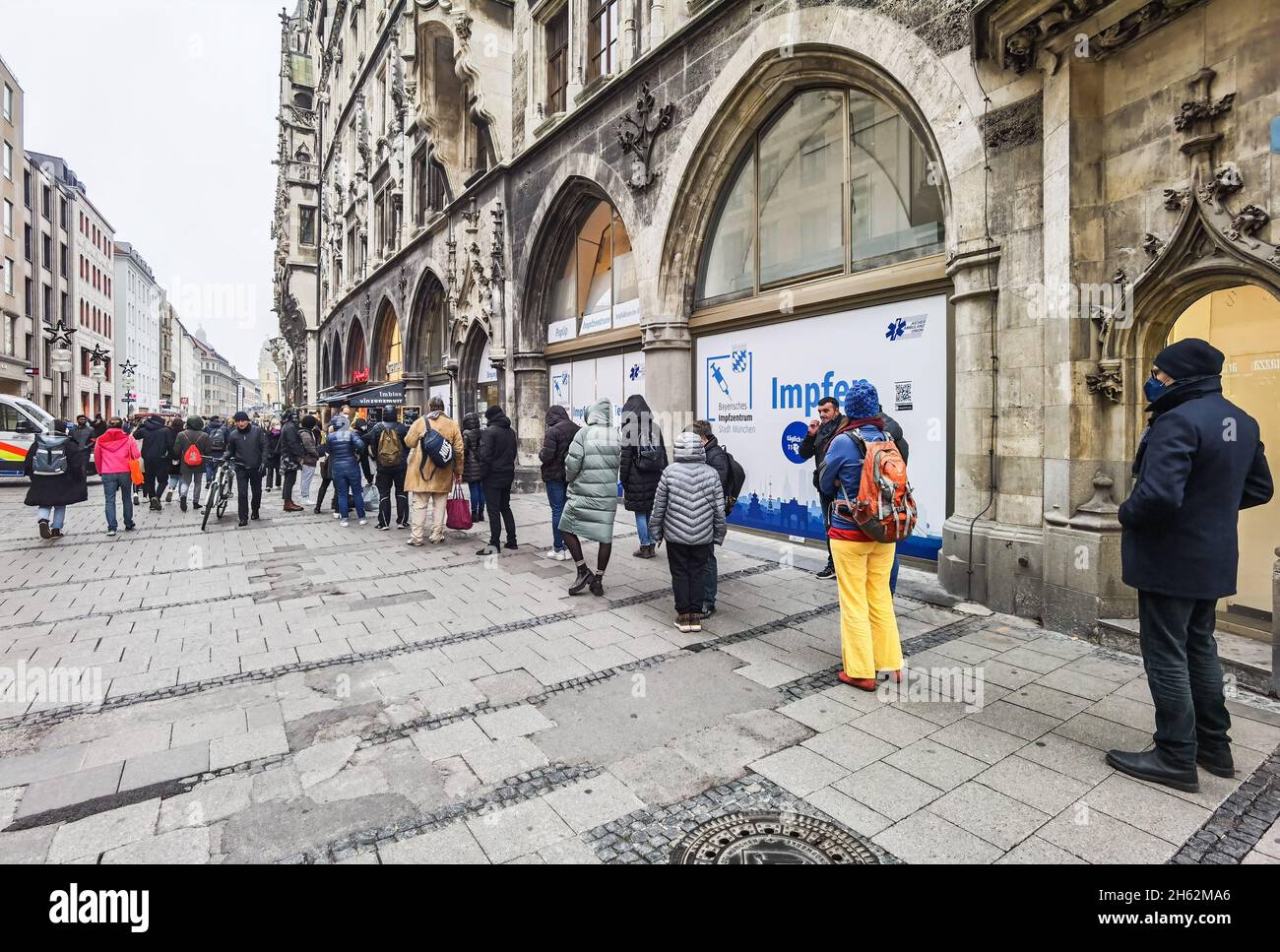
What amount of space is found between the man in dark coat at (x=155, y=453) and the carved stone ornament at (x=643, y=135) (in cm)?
1042

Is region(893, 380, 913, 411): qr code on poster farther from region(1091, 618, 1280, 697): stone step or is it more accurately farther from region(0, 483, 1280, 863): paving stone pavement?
region(1091, 618, 1280, 697): stone step

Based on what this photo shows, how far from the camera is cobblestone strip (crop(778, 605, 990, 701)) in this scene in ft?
14.0

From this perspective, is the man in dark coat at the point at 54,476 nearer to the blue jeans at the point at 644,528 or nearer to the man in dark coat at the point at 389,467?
the man in dark coat at the point at 389,467

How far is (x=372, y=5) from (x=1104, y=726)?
34.8 meters

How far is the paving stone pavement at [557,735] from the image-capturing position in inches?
108

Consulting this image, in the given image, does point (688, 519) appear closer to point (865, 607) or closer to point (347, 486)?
point (865, 607)

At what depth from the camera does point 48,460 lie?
387 inches

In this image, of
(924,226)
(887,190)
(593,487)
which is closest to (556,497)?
(593,487)

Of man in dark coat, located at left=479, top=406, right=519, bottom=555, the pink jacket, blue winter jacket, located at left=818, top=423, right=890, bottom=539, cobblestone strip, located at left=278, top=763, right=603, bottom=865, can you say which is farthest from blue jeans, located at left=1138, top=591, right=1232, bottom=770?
the pink jacket

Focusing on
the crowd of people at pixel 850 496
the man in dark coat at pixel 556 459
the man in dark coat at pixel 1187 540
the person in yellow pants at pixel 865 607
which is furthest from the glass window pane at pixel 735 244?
the man in dark coat at pixel 1187 540

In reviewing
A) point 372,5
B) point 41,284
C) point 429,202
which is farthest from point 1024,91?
point 41,284

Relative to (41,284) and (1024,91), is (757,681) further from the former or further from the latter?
(41,284)

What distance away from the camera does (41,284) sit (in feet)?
126
